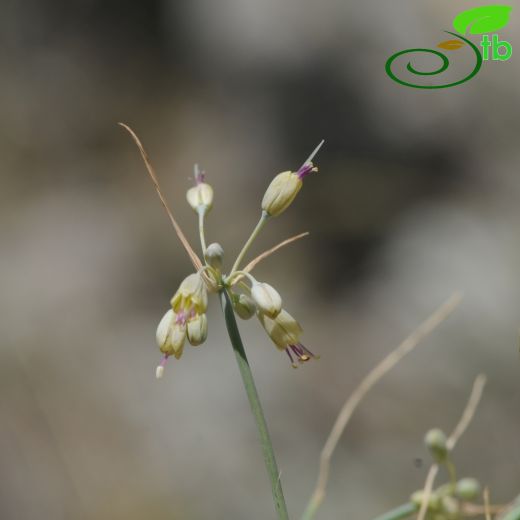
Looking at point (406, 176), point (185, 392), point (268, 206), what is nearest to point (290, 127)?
point (406, 176)

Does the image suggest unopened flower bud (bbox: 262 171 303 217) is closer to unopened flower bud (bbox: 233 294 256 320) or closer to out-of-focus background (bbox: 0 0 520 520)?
unopened flower bud (bbox: 233 294 256 320)

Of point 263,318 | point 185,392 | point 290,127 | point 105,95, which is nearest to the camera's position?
point 263,318

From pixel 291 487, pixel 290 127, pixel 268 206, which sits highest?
pixel 290 127

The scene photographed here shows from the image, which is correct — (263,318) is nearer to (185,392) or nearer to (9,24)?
(185,392)

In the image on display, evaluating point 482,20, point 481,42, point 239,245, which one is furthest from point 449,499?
point 239,245

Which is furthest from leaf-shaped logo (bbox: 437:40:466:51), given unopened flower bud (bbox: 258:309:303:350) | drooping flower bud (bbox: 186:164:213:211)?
unopened flower bud (bbox: 258:309:303:350)

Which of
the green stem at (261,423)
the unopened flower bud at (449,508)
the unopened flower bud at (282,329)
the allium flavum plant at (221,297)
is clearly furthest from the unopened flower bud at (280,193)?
the unopened flower bud at (449,508)
